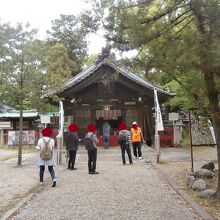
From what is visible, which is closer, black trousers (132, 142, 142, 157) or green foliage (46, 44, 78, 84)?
black trousers (132, 142, 142, 157)

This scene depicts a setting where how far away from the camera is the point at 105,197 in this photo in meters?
10.4

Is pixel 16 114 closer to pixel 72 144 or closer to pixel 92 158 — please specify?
pixel 72 144

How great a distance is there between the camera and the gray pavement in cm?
858

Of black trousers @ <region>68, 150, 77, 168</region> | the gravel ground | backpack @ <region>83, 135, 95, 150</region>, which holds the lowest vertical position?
the gravel ground

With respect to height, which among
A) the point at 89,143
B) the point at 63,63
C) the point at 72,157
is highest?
the point at 63,63

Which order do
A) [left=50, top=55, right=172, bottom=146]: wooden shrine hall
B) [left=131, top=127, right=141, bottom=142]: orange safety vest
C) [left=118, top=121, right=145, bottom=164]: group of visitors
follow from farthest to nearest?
1. [left=50, top=55, right=172, bottom=146]: wooden shrine hall
2. [left=131, top=127, right=141, bottom=142]: orange safety vest
3. [left=118, top=121, right=145, bottom=164]: group of visitors

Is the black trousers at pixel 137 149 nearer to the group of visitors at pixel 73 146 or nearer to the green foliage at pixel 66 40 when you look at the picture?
the group of visitors at pixel 73 146

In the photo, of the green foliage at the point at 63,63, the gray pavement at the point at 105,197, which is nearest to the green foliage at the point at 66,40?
the green foliage at the point at 63,63

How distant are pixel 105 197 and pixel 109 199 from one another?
29 cm

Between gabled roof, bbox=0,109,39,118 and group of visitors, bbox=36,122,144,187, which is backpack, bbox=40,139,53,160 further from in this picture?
gabled roof, bbox=0,109,39,118

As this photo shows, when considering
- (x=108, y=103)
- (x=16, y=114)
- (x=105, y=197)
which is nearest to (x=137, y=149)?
(x=108, y=103)

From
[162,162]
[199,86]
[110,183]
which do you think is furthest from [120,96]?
[199,86]

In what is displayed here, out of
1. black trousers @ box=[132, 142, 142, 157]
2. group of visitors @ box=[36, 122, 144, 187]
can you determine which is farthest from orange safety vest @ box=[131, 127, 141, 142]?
black trousers @ box=[132, 142, 142, 157]

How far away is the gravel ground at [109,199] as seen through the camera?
852cm
